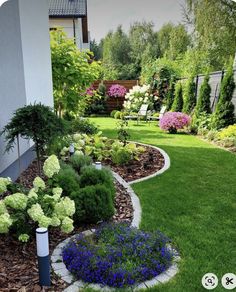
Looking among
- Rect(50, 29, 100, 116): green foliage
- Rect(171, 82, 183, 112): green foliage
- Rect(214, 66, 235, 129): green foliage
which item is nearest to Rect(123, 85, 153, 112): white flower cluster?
Rect(171, 82, 183, 112): green foliage

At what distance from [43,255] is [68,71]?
612 cm

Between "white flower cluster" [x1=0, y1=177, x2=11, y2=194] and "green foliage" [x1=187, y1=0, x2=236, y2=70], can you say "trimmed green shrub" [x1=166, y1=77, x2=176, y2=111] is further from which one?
"white flower cluster" [x1=0, y1=177, x2=11, y2=194]

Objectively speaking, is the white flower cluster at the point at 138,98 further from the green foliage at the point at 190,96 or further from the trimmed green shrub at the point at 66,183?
the trimmed green shrub at the point at 66,183

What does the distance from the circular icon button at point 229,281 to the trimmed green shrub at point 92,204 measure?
54.8 inches

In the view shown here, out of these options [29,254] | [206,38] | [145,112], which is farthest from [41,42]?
[206,38]

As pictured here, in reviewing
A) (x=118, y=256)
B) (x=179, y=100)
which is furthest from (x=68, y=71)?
(x=179, y=100)

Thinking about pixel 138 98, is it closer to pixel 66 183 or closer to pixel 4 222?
pixel 66 183

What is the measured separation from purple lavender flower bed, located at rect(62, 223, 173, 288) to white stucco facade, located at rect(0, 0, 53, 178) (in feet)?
6.83

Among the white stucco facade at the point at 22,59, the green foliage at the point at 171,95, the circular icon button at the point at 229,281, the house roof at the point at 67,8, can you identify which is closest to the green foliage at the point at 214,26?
the green foliage at the point at 171,95

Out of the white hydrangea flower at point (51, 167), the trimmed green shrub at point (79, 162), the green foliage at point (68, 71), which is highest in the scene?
the green foliage at point (68, 71)

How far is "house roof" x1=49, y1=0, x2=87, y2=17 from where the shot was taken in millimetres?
15305

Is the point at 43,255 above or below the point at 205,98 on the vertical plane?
below

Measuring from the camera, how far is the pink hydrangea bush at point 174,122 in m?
10.2

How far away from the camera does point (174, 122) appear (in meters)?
10.1
